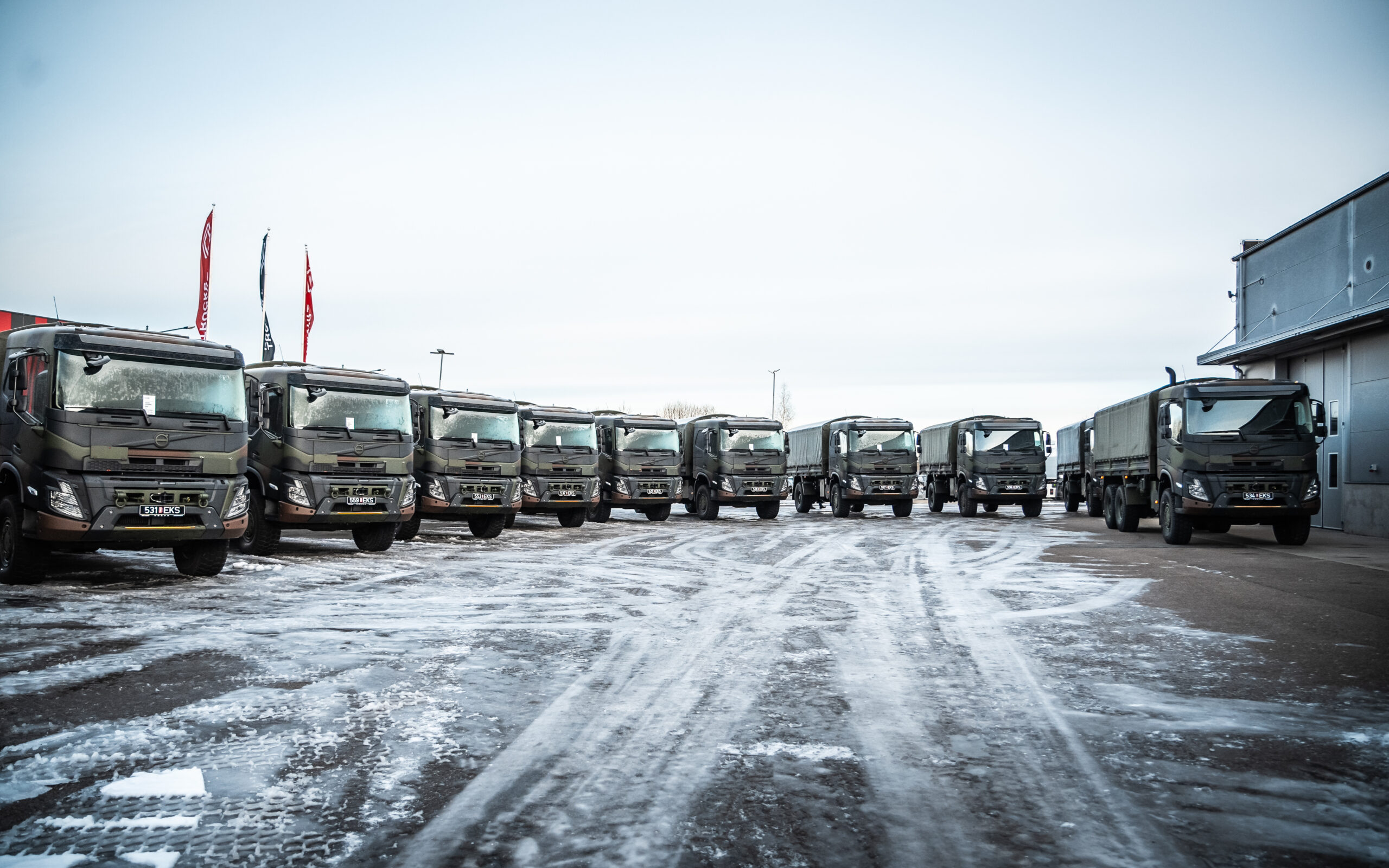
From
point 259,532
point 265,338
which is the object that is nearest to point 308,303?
point 265,338

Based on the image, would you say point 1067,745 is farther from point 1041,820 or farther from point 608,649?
point 608,649

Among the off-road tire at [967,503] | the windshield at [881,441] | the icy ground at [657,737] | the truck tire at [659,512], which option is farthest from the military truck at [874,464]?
the icy ground at [657,737]

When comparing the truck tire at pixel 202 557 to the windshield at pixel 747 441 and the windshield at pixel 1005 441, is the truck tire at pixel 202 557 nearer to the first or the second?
the windshield at pixel 747 441

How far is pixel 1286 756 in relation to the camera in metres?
4.77

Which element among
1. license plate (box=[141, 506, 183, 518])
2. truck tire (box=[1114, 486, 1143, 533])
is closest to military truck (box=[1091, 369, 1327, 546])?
truck tire (box=[1114, 486, 1143, 533])

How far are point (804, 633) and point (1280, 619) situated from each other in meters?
4.30

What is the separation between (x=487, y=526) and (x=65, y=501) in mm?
9137

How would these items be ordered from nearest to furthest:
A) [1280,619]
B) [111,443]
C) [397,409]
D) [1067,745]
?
1. [1067,745]
2. [1280,619]
3. [111,443]
4. [397,409]

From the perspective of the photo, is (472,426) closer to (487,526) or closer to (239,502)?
(487,526)

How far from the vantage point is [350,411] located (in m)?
14.8

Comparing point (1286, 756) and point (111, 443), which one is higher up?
point (111, 443)

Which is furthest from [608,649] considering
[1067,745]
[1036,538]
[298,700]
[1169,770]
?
Answer: [1036,538]

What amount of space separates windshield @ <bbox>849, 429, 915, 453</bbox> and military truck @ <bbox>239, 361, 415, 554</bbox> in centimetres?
1579

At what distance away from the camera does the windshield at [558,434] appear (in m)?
22.3
